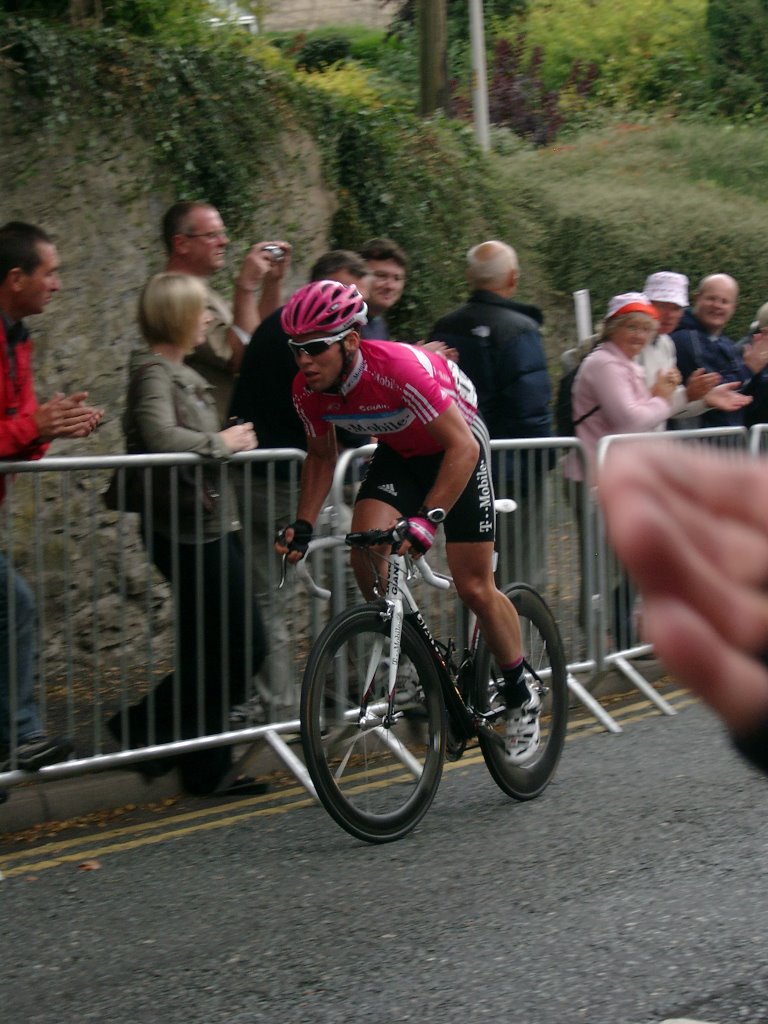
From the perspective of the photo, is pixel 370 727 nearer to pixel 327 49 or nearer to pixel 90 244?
pixel 90 244

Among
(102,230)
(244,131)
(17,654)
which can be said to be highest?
(244,131)

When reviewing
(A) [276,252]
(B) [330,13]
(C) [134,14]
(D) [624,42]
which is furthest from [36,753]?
(B) [330,13]

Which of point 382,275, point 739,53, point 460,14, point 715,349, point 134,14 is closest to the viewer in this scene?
point 382,275

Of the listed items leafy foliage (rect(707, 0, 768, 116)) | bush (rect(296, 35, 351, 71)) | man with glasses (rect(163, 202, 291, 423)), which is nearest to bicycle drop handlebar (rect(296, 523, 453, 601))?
man with glasses (rect(163, 202, 291, 423))

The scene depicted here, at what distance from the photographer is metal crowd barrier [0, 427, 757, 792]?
600 cm

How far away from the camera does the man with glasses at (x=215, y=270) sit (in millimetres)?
7270

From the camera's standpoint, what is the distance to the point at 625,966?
439 centimetres

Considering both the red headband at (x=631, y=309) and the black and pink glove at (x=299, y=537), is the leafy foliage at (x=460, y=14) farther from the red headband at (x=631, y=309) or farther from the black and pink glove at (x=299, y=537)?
the black and pink glove at (x=299, y=537)

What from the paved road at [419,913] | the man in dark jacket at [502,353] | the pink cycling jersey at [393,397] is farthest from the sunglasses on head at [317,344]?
the man in dark jacket at [502,353]

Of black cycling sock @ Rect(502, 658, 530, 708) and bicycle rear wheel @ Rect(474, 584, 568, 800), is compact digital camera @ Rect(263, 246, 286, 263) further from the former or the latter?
black cycling sock @ Rect(502, 658, 530, 708)

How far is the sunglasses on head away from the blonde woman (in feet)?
2.49

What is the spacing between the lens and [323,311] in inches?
227

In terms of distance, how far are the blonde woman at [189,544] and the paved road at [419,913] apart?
0.39 meters

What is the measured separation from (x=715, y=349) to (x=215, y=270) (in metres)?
4.06
